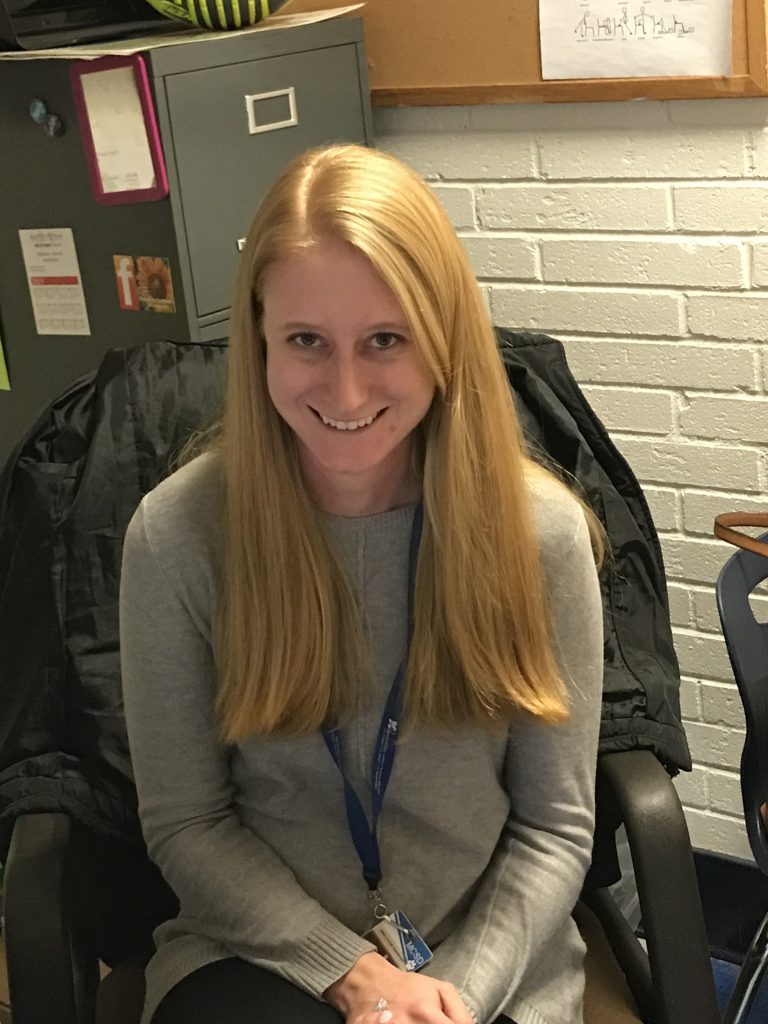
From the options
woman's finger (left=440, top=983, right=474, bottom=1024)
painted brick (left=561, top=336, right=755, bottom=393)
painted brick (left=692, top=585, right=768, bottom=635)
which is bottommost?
painted brick (left=692, top=585, right=768, bottom=635)

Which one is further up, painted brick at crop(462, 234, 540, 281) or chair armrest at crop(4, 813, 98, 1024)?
painted brick at crop(462, 234, 540, 281)

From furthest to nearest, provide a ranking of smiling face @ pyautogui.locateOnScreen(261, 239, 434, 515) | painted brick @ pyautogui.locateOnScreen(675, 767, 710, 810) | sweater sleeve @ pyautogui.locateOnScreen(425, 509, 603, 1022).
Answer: painted brick @ pyautogui.locateOnScreen(675, 767, 710, 810) < sweater sleeve @ pyautogui.locateOnScreen(425, 509, 603, 1022) < smiling face @ pyautogui.locateOnScreen(261, 239, 434, 515)

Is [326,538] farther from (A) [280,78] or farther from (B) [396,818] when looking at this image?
(A) [280,78]

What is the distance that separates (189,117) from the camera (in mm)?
1748

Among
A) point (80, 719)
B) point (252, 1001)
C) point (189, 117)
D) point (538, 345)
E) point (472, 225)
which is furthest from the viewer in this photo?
point (472, 225)

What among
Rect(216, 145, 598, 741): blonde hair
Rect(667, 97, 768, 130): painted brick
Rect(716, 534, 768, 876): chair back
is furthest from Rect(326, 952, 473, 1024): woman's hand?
Rect(667, 97, 768, 130): painted brick

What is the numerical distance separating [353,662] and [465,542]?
0.56 feet

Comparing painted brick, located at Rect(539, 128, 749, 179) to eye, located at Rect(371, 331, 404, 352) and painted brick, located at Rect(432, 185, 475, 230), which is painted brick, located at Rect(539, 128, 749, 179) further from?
eye, located at Rect(371, 331, 404, 352)

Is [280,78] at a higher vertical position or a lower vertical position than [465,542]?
higher

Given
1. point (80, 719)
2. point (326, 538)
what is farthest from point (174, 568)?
point (80, 719)

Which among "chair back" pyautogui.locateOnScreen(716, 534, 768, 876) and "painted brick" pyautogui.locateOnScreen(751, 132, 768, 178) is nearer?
"chair back" pyautogui.locateOnScreen(716, 534, 768, 876)

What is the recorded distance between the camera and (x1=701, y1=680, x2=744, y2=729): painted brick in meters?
2.12

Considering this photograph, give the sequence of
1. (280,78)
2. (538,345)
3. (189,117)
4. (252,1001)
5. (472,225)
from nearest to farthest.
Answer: (252,1001) → (538,345) → (189,117) → (280,78) → (472,225)

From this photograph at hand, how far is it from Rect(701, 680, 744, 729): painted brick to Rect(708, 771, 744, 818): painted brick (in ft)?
0.32
